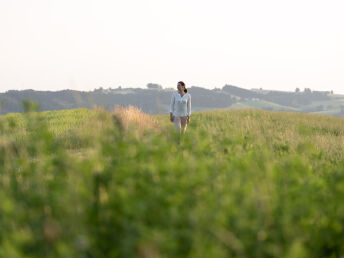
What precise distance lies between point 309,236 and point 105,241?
6.68 ft

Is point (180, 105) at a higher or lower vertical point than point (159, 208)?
higher

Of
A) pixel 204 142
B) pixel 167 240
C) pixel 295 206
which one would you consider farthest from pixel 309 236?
pixel 167 240

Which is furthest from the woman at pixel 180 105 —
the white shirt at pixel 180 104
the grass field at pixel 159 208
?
the grass field at pixel 159 208

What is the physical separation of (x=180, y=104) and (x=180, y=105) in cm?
3

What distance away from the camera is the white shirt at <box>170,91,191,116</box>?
11867 mm

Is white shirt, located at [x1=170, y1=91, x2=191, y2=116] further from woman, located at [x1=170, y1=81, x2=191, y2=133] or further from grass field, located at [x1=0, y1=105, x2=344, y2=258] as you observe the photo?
grass field, located at [x1=0, y1=105, x2=344, y2=258]

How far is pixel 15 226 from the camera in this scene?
3.74m

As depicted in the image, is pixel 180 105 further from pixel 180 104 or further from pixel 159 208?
pixel 159 208

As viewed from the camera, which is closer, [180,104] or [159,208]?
[159,208]

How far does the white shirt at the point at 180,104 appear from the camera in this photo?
11867 mm

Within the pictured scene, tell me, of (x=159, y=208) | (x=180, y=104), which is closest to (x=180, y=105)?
(x=180, y=104)

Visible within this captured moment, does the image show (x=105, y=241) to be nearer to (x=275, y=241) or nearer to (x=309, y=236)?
(x=275, y=241)

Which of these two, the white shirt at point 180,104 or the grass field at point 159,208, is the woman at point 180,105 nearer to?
the white shirt at point 180,104

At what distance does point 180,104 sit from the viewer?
11961 mm
